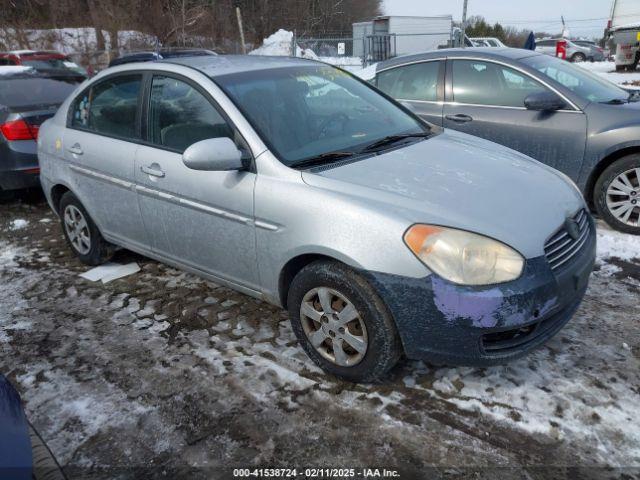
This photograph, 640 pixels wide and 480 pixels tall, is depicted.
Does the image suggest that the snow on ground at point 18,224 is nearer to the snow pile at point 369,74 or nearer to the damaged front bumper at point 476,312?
the snow pile at point 369,74

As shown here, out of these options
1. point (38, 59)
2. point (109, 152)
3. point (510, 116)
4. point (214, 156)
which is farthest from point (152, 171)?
point (38, 59)

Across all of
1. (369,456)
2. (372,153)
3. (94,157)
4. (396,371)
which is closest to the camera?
(369,456)

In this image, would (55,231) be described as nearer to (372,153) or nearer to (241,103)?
(241,103)

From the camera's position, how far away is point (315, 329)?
2.84 meters

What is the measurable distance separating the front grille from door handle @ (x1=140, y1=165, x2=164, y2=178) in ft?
7.56

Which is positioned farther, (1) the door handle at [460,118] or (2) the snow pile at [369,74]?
(2) the snow pile at [369,74]

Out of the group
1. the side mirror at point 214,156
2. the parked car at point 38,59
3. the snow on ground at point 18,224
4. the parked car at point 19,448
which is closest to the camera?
the parked car at point 19,448

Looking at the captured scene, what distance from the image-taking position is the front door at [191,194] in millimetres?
2996

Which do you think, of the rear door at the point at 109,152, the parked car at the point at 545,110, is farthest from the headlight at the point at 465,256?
the parked car at the point at 545,110

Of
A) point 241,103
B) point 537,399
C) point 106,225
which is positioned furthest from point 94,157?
point 537,399

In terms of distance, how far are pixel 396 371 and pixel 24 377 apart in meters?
2.11

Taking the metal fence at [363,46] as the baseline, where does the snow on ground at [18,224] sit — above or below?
below

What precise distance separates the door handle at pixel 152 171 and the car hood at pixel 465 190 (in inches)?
43.8

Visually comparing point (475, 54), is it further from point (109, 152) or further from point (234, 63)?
point (109, 152)
